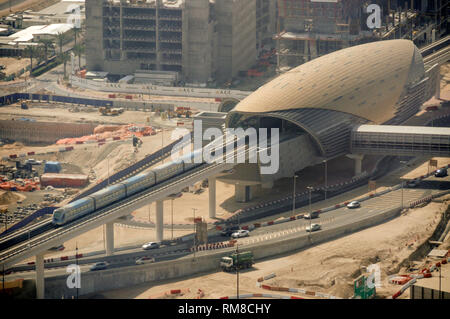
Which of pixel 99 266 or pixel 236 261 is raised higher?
pixel 99 266

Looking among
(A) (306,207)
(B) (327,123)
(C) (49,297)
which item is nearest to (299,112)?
(B) (327,123)

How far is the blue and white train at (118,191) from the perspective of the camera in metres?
155

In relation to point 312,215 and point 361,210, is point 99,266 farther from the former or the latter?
point 361,210

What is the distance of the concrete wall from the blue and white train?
346 inches

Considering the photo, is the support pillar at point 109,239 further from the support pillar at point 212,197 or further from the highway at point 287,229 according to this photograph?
the support pillar at point 212,197

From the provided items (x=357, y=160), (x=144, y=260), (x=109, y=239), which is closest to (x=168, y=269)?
(x=144, y=260)

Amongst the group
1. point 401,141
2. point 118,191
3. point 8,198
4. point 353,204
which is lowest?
point 8,198

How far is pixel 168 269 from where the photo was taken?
513 ft

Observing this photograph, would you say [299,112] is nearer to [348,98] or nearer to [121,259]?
[348,98]

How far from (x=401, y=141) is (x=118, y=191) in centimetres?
5457

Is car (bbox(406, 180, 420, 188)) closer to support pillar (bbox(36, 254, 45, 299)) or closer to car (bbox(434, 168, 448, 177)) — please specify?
car (bbox(434, 168, 448, 177))

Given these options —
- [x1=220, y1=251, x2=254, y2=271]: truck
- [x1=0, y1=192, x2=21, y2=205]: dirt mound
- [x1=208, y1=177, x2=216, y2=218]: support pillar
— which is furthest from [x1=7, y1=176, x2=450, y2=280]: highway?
[x1=0, y1=192, x2=21, y2=205]: dirt mound

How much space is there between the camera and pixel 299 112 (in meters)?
192

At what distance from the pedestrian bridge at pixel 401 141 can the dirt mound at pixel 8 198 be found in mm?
56378
